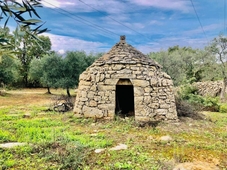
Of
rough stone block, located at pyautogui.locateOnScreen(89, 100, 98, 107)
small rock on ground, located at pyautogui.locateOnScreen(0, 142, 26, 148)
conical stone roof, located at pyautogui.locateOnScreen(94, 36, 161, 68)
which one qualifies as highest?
conical stone roof, located at pyautogui.locateOnScreen(94, 36, 161, 68)

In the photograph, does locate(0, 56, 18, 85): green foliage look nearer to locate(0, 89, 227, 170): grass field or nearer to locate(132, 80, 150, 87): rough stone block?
locate(0, 89, 227, 170): grass field

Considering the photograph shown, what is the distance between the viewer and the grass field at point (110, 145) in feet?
11.9

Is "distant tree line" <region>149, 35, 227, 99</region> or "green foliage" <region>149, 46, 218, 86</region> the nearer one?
"distant tree line" <region>149, 35, 227, 99</region>

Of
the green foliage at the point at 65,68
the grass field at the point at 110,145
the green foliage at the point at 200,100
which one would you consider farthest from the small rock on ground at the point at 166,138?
the green foliage at the point at 65,68

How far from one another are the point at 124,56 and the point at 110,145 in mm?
3720

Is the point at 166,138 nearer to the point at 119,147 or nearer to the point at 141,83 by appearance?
the point at 119,147

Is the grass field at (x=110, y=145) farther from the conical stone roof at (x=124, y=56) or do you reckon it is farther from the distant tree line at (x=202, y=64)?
the distant tree line at (x=202, y=64)

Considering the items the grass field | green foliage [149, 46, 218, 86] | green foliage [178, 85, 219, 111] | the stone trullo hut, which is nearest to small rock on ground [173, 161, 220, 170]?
the grass field

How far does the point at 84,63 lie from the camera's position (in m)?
16.3

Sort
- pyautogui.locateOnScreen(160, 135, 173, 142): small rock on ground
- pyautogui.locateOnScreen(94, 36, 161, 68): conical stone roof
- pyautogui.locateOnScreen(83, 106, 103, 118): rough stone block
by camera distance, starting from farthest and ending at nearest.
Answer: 1. pyautogui.locateOnScreen(94, 36, 161, 68): conical stone roof
2. pyautogui.locateOnScreen(83, 106, 103, 118): rough stone block
3. pyautogui.locateOnScreen(160, 135, 173, 142): small rock on ground

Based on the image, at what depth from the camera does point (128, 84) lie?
7.23m

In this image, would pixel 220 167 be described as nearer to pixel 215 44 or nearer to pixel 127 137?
pixel 127 137

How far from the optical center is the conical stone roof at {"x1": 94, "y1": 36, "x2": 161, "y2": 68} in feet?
23.7

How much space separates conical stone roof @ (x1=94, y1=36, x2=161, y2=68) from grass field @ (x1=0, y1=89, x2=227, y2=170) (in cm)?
210
